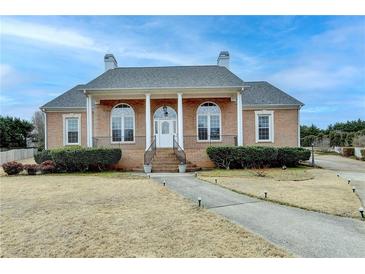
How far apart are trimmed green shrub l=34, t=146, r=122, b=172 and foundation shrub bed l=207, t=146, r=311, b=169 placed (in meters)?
5.61

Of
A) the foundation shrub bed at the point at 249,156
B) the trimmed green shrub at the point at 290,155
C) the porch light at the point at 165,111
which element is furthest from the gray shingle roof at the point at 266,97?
the porch light at the point at 165,111

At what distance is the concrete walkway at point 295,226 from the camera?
14.1 ft

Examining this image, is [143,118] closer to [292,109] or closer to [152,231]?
[292,109]

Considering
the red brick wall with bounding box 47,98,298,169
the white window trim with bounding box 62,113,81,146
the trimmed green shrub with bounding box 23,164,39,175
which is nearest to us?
the trimmed green shrub with bounding box 23,164,39,175

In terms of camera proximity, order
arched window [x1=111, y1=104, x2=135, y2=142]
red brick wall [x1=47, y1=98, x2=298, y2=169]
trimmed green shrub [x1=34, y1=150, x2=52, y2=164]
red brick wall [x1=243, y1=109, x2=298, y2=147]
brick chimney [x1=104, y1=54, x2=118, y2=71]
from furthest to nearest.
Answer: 1. brick chimney [x1=104, y1=54, x2=118, y2=71]
2. red brick wall [x1=243, y1=109, x2=298, y2=147]
3. arched window [x1=111, y1=104, x2=135, y2=142]
4. red brick wall [x1=47, y1=98, x2=298, y2=169]
5. trimmed green shrub [x1=34, y1=150, x2=52, y2=164]

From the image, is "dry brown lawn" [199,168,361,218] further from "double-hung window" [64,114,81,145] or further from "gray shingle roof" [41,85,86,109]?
"gray shingle roof" [41,85,86,109]

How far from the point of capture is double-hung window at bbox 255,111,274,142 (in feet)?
66.5

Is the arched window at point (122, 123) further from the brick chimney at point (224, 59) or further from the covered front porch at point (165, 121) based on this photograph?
the brick chimney at point (224, 59)

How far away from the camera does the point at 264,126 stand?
20.4 metres

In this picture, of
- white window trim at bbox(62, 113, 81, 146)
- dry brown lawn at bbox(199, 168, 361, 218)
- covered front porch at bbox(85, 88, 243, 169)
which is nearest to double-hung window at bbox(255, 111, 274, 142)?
covered front porch at bbox(85, 88, 243, 169)

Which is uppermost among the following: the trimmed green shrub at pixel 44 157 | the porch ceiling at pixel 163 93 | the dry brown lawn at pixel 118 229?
the porch ceiling at pixel 163 93

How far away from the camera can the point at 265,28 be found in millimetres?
6430

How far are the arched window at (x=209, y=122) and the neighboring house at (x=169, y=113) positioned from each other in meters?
0.07
